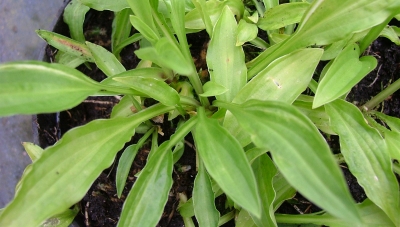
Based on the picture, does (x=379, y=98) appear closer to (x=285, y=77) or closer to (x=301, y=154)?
(x=285, y=77)

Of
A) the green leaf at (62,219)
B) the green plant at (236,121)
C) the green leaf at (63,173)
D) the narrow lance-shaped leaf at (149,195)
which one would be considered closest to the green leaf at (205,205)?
the green plant at (236,121)

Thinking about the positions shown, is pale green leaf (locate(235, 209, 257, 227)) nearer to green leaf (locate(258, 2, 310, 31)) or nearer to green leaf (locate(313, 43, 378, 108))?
green leaf (locate(313, 43, 378, 108))

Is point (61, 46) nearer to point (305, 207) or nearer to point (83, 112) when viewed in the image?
point (83, 112)

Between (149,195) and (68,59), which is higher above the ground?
(68,59)

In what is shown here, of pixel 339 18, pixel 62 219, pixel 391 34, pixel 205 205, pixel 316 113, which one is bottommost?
pixel 62 219

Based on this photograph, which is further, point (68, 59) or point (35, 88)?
point (68, 59)

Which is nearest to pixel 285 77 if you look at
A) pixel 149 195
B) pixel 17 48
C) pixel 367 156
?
pixel 367 156

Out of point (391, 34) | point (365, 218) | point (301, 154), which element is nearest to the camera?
point (301, 154)

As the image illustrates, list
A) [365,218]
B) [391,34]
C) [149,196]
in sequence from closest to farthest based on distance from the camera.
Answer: [149,196] < [365,218] < [391,34]

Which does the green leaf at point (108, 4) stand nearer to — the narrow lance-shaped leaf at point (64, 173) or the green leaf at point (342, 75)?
the narrow lance-shaped leaf at point (64, 173)
